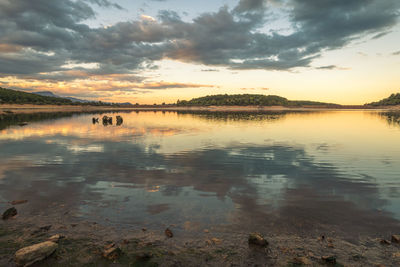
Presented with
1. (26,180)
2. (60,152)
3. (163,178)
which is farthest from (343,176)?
(60,152)

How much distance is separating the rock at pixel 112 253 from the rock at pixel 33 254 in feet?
5.39

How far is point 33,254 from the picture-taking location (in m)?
6.32

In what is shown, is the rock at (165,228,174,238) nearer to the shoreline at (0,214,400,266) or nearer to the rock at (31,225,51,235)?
the shoreline at (0,214,400,266)

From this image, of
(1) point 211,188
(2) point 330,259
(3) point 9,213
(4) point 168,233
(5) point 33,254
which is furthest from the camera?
(1) point 211,188

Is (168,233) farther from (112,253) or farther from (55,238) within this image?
(55,238)

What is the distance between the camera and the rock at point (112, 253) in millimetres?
6602

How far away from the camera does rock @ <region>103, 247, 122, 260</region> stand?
6602 millimetres

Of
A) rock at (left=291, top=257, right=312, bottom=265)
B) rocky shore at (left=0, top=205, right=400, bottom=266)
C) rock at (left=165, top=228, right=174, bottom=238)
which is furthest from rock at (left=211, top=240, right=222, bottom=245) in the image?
rock at (left=291, top=257, right=312, bottom=265)

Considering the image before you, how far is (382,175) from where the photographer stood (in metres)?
15.0

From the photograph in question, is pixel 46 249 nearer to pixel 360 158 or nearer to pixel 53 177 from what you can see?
pixel 53 177

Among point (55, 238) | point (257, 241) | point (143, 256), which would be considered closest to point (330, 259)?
point (257, 241)

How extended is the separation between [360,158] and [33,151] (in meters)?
31.2

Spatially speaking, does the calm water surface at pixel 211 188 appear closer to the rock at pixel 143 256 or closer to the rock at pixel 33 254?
the rock at pixel 143 256

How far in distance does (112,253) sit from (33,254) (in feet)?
6.94
